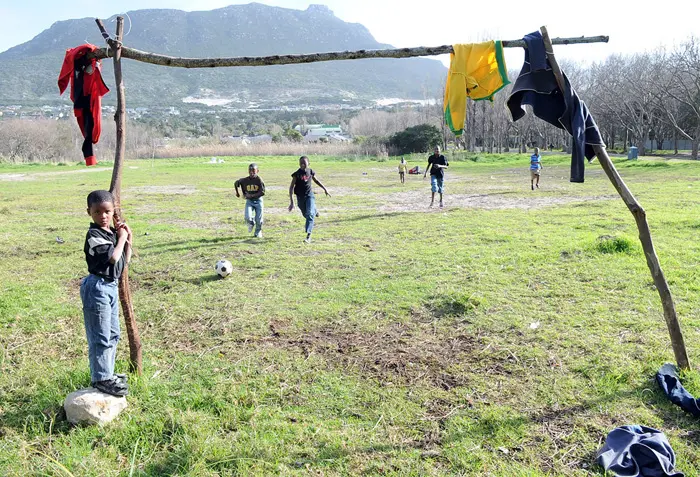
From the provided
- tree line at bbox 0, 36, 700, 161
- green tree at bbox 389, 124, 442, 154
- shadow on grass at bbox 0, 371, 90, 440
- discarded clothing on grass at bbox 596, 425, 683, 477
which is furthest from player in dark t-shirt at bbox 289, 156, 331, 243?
green tree at bbox 389, 124, 442, 154

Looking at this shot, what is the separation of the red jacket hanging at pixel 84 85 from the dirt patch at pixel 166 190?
18.1m

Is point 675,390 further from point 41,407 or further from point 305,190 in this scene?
point 305,190

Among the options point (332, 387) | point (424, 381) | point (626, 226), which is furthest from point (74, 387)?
point (626, 226)

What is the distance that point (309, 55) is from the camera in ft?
15.5

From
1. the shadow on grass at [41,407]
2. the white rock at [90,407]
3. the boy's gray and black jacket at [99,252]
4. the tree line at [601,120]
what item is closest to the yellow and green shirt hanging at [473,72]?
the boy's gray and black jacket at [99,252]

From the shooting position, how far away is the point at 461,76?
4.76 m

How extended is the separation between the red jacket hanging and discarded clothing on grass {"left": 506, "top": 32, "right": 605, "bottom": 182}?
4.09m

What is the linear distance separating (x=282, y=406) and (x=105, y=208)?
88.3 inches

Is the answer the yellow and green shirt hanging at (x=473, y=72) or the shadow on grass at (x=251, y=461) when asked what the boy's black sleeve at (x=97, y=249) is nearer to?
the shadow on grass at (x=251, y=461)

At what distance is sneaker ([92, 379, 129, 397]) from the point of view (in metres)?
4.14

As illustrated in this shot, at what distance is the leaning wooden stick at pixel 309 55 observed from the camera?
4430mm

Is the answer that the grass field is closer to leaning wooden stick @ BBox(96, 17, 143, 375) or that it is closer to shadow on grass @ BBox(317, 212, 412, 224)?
leaning wooden stick @ BBox(96, 17, 143, 375)

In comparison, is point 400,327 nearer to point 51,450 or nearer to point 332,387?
point 332,387

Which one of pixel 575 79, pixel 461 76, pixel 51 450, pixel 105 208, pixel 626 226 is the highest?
pixel 575 79
